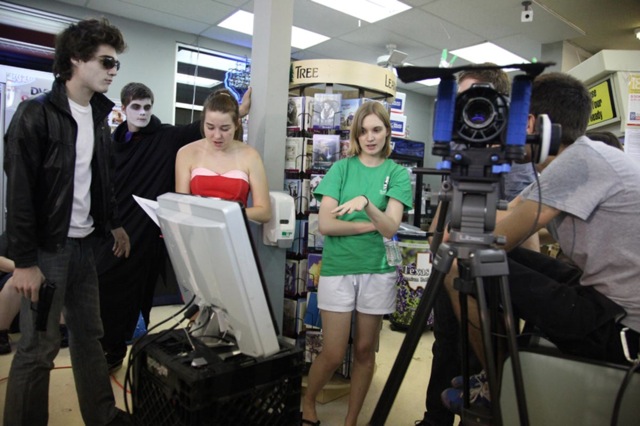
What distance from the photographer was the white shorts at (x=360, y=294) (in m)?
1.82

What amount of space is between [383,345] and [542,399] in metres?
1.98

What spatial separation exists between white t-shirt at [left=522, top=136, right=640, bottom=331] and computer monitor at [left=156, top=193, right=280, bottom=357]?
830 millimetres

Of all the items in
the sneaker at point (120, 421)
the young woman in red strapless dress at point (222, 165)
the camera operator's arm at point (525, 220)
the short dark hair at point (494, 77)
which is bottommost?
the sneaker at point (120, 421)

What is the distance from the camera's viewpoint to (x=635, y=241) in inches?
46.8

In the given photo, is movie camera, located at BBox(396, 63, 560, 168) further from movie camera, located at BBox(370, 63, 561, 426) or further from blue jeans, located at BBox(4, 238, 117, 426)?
blue jeans, located at BBox(4, 238, 117, 426)

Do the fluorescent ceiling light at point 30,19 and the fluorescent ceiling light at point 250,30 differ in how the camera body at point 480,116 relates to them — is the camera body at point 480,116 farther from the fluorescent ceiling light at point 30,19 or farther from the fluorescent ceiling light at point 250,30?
the fluorescent ceiling light at point 30,19

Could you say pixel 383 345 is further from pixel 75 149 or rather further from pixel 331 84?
pixel 75 149

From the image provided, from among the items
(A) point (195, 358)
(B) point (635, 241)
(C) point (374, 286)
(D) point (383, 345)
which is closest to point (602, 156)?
(B) point (635, 241)

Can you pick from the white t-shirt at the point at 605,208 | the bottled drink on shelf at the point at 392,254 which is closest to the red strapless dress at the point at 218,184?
the bottled drink on shelf at the point at 392,254

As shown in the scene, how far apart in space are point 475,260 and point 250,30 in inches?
189

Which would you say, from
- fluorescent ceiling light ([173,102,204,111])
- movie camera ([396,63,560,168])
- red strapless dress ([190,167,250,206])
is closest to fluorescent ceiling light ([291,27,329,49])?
fluorescent ceiling light ([173,102,204,111])

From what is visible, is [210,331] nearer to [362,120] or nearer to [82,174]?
[82,174]

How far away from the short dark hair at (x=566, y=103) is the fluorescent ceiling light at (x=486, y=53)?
4.33m

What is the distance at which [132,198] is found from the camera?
94.4 inches
